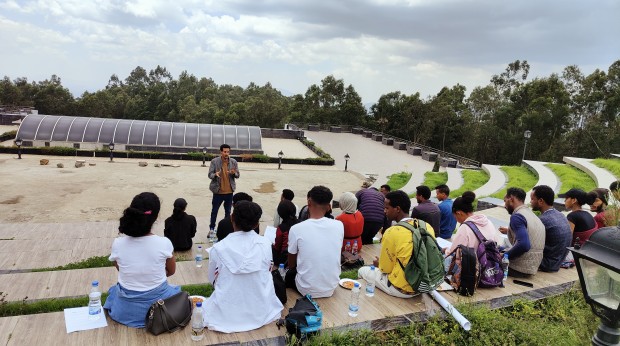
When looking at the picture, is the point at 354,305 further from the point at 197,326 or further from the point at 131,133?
the point at 131,133

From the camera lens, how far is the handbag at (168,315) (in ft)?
11.0

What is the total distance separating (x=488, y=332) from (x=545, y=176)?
1464cm

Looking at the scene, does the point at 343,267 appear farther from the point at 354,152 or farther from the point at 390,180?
the point at 354,152

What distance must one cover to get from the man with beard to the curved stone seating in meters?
9.63

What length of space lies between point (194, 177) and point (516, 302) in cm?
1449

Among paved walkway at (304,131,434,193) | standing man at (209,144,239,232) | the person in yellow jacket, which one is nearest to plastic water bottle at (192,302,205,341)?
the person in yellow jacket

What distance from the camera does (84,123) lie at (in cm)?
2275

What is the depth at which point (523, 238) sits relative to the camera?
15.5ft

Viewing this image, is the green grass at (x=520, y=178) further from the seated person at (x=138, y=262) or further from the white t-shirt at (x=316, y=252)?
the seated person at (x=138, y=262)

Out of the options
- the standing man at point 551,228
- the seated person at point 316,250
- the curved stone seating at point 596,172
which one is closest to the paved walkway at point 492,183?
the curved stone seating at point 596,172

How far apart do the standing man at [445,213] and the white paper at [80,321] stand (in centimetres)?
532

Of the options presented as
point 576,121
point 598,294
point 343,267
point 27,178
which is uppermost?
point 576,121

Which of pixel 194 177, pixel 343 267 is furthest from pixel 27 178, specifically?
pixel 343 267

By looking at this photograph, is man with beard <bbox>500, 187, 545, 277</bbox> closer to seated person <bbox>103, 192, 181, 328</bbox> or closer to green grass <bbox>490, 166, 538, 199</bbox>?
seated person <bbox>103, 192, 181, 328</bbox>
